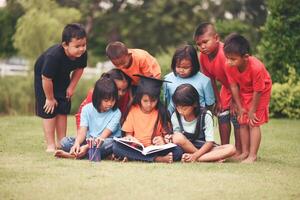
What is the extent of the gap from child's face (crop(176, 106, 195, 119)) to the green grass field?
65 cm

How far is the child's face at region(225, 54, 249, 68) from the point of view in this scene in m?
7.50

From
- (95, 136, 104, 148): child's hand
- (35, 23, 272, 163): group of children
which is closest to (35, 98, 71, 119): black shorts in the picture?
(35, 23, 272, 163): group of children

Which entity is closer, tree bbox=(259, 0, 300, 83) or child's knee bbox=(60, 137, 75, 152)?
child's knee bbox=(60, 137, 75, 152)

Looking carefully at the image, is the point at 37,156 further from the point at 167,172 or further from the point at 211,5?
the point at 211,5

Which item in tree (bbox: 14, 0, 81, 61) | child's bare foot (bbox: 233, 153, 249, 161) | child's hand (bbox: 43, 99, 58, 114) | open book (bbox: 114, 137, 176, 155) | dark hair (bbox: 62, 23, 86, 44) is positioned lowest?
child's bare foot (bbox: 233, 153, 249, 161)

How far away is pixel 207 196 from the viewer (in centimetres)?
550

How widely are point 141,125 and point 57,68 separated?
134 cm

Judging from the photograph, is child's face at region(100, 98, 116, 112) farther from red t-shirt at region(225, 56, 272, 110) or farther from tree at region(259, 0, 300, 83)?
tree at region(259, 0, 300, 83)

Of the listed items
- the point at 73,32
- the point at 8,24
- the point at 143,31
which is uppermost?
the point at 8,24

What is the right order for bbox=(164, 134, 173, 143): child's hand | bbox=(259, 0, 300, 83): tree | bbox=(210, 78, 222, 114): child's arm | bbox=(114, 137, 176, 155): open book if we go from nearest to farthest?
bbox=(114, 137, 176, 155): open book, bbox=(164, 134, 173, 143): child's hand, bbox=(210, 78, 222, 114): child's arm, bbox=(259, 0, 300, 83): tree

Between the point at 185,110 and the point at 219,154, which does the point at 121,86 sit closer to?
the point at 185,110

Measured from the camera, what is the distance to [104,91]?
7730 mm

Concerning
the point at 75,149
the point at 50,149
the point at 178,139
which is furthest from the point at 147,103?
the point at 50,149

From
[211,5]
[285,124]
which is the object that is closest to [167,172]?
[285,124]
